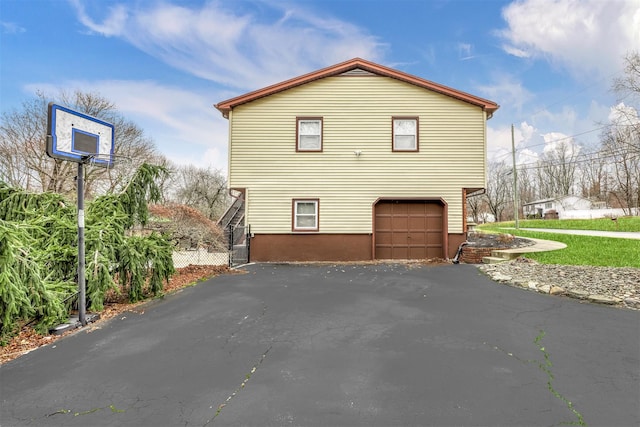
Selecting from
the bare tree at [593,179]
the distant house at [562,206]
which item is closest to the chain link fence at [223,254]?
the distant house at [562,206]

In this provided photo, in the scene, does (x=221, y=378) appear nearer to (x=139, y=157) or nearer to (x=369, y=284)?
(x=369, y=284)

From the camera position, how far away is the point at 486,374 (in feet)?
9.86

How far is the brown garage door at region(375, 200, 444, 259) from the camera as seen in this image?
11.5 metres

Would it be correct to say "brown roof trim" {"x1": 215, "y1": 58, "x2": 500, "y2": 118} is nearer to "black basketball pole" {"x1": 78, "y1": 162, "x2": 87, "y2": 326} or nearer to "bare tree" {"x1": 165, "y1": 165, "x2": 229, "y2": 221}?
"black basketball pole" {"x1": 78, "y1": 162, "x2": 87, "y2": 326}

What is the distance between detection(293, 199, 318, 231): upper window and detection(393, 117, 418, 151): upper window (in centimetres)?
408

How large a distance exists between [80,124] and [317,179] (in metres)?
7.75

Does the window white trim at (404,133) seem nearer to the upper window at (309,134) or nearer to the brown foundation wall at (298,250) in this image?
the upper window at (309,134)

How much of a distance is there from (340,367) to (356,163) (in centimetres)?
919

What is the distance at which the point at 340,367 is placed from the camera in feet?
Answer: 10.5

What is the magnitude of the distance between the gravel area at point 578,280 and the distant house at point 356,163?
3105mm

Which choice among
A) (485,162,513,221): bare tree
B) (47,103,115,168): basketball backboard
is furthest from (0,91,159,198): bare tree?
(485,162,513,221): bare tree

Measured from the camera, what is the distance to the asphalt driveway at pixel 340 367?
2412mm

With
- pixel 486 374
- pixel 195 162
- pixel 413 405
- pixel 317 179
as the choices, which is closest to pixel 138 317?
pixel 413 405

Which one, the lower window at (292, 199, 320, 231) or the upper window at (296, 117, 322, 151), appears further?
the upper window at (296, 117, 322, 151)
